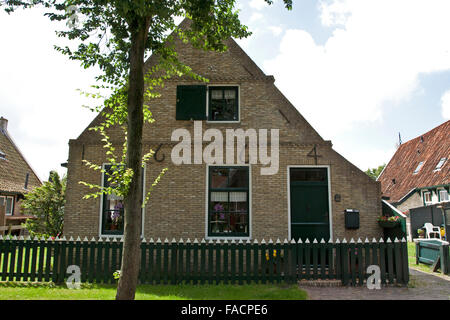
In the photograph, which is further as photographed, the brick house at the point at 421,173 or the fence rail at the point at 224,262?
the brick house at the point at 421,173

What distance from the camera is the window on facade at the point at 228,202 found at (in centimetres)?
959

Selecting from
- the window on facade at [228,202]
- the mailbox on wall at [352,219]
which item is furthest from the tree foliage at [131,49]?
the mailbox on wall at [352,219]

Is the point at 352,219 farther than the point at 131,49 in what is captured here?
Yes

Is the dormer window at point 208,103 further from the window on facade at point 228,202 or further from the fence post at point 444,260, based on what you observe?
the fence post at point 444,260

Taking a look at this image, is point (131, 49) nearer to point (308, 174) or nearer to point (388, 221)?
point (308, 174)

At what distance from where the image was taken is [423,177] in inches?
888

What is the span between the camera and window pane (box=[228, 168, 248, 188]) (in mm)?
9820

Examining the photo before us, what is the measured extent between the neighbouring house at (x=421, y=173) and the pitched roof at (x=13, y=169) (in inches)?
950

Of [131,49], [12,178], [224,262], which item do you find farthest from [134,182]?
[12,178]

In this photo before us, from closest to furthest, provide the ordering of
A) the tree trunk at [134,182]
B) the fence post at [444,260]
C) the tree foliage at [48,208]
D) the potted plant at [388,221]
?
the tree trunk at [134,182], the potted plant at [388,221], the fence post at [444,260], the tree foliage at [48,208]

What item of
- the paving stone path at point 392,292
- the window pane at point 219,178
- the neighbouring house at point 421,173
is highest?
the neighbouring house at point 421,173

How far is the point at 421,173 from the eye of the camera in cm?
2327

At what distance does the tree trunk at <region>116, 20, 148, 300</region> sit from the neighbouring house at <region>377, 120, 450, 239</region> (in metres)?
19.3

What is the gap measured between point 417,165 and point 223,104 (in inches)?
815
